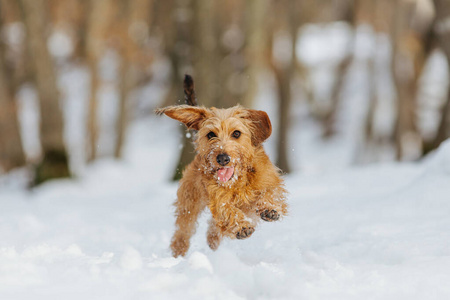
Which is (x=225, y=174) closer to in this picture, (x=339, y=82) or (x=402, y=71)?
(x=402, y=71)

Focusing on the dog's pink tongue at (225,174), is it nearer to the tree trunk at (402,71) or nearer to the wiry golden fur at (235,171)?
the wiry golden fur at (235,171)

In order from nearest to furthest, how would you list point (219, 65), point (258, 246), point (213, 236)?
1. point (258, 246)
2. point (213, 236)
3. point (219, 65)

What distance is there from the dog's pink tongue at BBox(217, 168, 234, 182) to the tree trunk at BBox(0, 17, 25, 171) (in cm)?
1172

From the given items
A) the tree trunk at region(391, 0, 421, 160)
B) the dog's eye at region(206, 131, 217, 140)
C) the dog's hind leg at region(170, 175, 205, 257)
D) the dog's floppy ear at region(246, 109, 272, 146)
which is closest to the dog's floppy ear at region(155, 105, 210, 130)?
the dog's eye at region(206, 131, 217, 140)

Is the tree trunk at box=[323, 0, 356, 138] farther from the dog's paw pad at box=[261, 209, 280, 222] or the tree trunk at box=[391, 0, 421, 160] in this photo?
the dog's paw pad at box=[261, 209, 280, 222]

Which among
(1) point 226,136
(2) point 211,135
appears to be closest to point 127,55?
(2) point 211,135

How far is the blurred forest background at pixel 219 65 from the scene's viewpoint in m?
12.2

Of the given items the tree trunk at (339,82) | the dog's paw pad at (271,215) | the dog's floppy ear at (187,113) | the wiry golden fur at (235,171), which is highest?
the dog's floppy ear at (187,113)

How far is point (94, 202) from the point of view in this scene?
34.7 feet

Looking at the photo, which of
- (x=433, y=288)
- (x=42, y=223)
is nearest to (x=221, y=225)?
Answer: (x=433, y=288)

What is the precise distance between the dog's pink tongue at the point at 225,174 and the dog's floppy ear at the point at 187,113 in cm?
67

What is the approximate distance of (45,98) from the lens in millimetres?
12500

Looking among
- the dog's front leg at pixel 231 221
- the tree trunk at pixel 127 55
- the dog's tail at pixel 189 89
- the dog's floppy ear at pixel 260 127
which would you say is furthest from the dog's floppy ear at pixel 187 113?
the tree trunk at pixel 127 55

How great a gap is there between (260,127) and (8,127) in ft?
39.8
